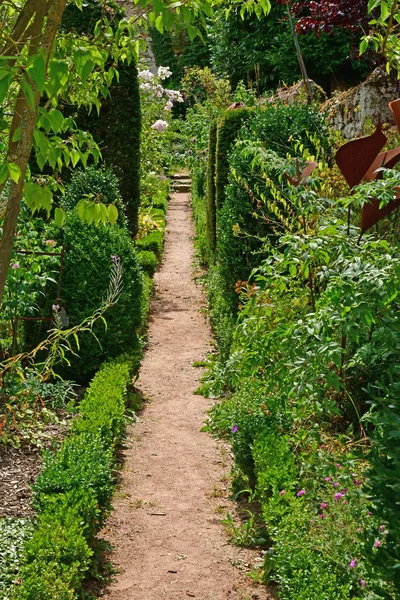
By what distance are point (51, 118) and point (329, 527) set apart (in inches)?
80.9

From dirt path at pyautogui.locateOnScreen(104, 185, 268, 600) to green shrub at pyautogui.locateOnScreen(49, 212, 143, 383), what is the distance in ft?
1.96

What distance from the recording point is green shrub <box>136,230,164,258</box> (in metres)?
11.2

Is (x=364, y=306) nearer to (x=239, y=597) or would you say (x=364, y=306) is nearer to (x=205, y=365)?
(x=239, y=597)

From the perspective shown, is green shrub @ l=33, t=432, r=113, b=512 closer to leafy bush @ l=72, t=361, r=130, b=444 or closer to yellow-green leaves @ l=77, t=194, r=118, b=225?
leafy bush @ l=72, t=361, r=130, b=444

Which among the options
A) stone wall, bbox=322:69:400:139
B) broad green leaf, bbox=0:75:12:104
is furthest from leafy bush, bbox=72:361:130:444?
stone wall, bbox=322:69:400:139

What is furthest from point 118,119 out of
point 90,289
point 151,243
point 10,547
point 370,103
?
point 10,547

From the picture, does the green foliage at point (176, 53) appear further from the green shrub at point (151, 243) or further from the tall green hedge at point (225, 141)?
the tall green hedge at point (225, 141)

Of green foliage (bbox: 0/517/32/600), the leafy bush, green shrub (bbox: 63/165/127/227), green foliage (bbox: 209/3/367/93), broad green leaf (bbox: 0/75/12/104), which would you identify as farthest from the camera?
green foliage (bbox: 209/3/367/93)

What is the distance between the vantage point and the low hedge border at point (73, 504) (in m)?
3.31

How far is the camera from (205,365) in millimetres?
7477

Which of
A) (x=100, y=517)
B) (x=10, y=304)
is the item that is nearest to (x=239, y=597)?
(x=100, y=517)

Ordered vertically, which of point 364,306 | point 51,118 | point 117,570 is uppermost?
point 51,118

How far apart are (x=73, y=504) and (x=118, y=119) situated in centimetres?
618

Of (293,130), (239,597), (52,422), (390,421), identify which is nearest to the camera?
(390,421)
